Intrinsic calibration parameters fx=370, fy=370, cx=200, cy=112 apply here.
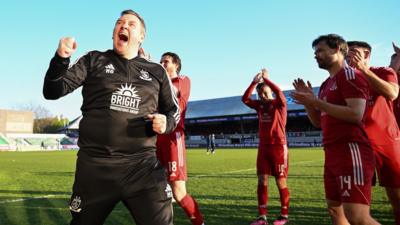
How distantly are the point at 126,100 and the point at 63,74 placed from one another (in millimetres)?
526

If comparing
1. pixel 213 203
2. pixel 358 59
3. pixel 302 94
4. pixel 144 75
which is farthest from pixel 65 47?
pixel 213 203

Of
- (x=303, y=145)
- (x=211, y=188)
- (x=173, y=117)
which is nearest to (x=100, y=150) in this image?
(x=173, y=117)

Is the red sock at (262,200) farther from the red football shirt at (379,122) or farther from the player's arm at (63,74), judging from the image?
the player's arm at (63,74)

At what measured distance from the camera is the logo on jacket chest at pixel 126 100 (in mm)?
2990

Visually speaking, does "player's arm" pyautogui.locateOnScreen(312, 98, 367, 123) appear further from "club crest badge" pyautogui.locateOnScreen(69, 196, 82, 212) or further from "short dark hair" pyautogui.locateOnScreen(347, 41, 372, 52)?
"club crest badge" pyautogui.locateOnScreen(69, 196, 82, 212)

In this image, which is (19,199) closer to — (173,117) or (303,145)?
(173,117)

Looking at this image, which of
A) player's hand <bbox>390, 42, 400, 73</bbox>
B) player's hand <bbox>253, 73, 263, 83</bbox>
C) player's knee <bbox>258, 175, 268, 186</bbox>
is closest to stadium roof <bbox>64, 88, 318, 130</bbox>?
player's hand <bbox>253, 73, 263, 83</bbox>

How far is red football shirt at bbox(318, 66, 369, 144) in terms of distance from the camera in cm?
358

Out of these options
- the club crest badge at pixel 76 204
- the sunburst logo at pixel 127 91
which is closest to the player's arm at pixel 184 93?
the sunburst logo at pixel 127 91

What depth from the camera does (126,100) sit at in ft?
9.92

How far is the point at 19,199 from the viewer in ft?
26.7

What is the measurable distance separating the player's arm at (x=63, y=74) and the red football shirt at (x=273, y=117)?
4210 millimetres

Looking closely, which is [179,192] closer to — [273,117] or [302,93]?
[302,93]

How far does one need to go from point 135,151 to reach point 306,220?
4115 millimetres
